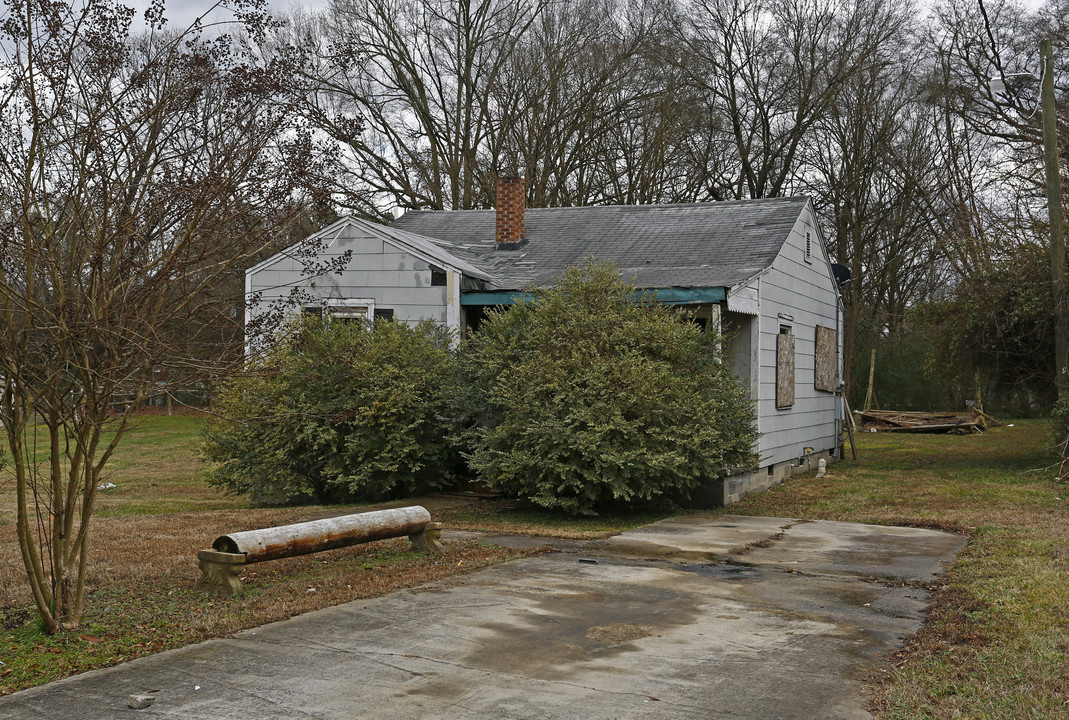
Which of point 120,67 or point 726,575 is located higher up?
point 120,67

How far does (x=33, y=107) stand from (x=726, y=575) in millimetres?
6054

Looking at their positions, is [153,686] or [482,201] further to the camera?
[482,201]

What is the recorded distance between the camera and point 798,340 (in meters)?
17.0

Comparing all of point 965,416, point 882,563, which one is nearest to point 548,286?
point 882,563

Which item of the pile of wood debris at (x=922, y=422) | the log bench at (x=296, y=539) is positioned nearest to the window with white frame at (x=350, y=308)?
the log bench at (x=296, y=539)

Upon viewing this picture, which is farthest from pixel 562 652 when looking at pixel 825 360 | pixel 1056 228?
pixel 825 360

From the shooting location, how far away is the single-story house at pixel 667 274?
1413cm

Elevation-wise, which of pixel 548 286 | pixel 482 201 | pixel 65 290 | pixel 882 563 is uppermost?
pixel 482 201

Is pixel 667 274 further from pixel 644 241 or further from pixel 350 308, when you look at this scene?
pixel 350 308

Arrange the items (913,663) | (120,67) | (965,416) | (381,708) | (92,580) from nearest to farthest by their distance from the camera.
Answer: (381,708), (913,663), (120,67), (92,580), (965,416)

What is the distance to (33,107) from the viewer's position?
221 inches

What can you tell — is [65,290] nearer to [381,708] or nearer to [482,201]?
[381,708]

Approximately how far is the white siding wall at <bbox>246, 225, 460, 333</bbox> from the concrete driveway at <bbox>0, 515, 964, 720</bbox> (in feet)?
21.5

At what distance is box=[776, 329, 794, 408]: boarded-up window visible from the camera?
1546cm
